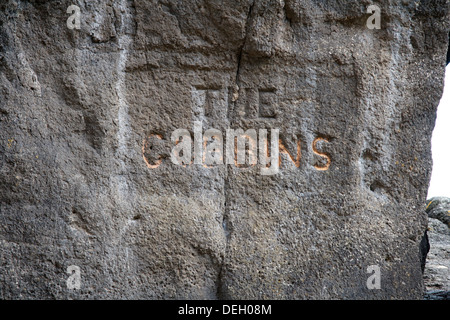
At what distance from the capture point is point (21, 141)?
7.86ft

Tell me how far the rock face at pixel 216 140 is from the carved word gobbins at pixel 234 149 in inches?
0.6

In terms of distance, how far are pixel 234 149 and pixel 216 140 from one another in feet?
0.32

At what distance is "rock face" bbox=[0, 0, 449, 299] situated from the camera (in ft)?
7.91

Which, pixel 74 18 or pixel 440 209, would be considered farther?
pixel 440 209

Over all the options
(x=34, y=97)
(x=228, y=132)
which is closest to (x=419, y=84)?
(x=228, y=132)

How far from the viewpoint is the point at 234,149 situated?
2.57 meters

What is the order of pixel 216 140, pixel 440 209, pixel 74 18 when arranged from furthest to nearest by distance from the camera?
pixel 440 209 → pixel 216 140 → pixel 74 18

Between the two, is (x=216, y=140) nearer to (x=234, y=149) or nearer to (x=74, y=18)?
(x=234, y=149)

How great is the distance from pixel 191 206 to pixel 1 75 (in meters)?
1.05

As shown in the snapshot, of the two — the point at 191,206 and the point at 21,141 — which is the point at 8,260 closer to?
the point at 21,141

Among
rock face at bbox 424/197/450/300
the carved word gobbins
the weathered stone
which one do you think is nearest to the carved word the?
the carved word gobbins

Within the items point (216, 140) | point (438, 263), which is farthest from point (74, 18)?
point (438, 263)

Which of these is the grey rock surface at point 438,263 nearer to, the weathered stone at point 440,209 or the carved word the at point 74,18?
the weathered stone at point 440,209

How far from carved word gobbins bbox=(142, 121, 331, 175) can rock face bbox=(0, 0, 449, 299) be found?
1 cm
